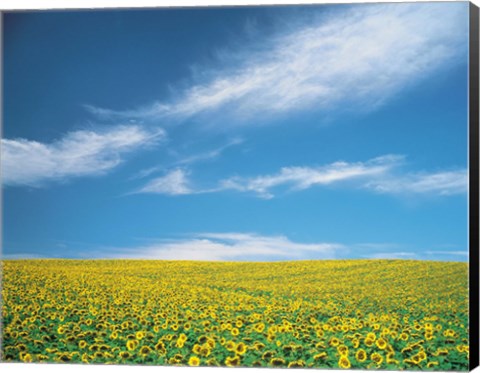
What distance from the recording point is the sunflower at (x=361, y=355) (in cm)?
589

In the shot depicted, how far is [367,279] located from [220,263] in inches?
52.7

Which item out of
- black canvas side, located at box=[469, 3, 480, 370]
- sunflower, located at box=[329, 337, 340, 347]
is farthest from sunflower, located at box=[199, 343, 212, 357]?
black canvas side, located at box=[469, 3, 480, 370]

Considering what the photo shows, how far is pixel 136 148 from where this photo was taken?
654 centimetres

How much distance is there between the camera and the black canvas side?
566 cm

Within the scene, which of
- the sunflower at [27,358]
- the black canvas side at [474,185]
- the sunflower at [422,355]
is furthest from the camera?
the sunflower at [27,358]

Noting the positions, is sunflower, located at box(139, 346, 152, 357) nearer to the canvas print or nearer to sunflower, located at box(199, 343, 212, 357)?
the canvas print

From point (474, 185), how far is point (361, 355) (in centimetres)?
159

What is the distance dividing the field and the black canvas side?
185 mm

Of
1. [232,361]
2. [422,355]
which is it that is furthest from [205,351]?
[422,355]

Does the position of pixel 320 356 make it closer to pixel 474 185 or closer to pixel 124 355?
pixel 124 355

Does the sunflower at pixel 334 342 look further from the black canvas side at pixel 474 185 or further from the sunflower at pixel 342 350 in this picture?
the black canvas side at pixel 474 185

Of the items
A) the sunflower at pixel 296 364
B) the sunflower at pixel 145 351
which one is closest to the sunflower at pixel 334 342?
the sunflower at pixel 296 364

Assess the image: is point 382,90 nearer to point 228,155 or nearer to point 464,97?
point 464,97

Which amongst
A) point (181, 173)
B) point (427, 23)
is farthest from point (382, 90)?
point (181, 173)
